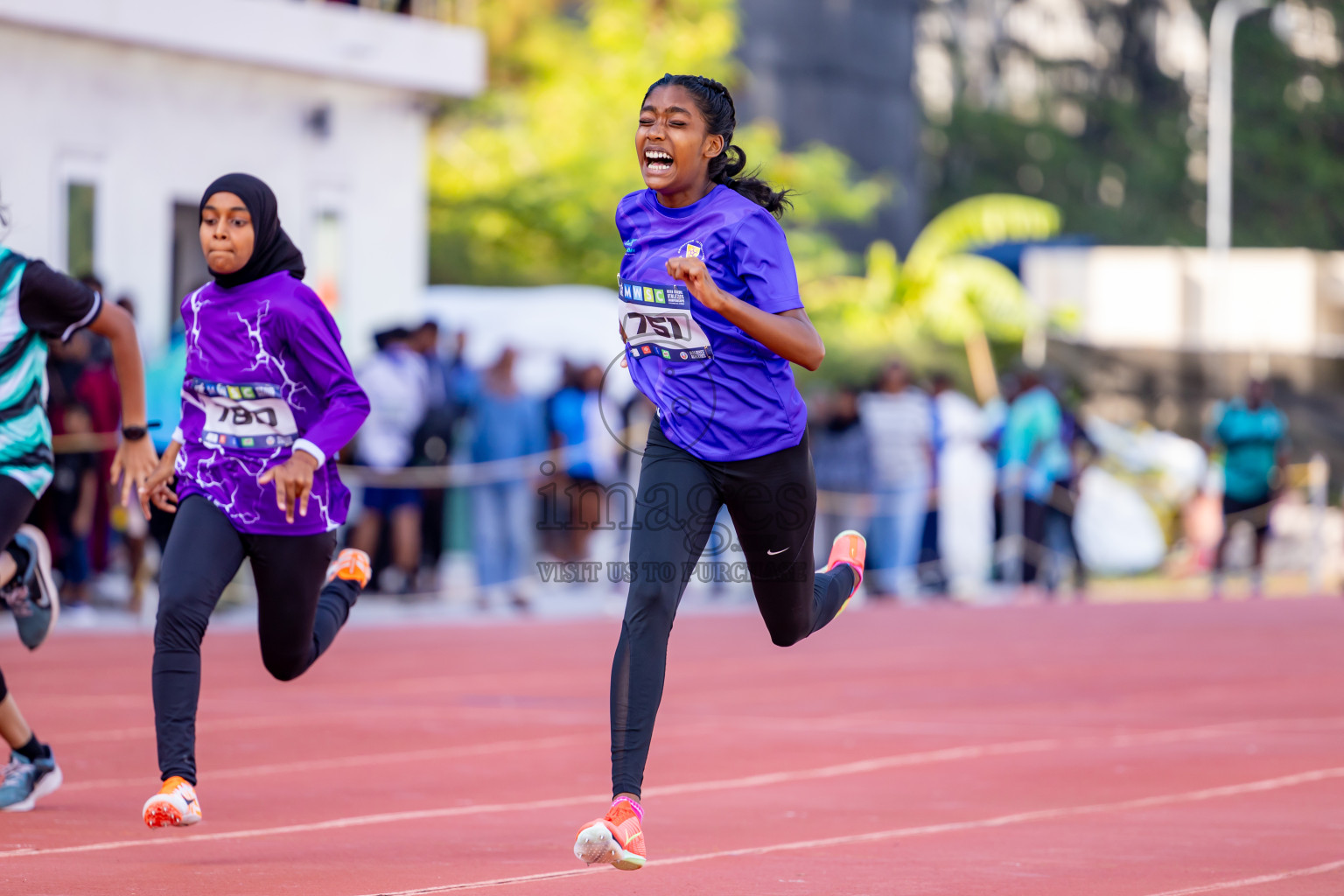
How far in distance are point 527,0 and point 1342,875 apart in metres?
33.9

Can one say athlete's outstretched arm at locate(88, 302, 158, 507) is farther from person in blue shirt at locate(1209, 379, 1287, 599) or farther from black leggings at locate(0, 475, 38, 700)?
person in blue shirt at locate(1209, 379, 1287, 599)

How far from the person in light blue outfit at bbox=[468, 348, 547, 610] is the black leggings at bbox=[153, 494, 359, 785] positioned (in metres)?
9.26

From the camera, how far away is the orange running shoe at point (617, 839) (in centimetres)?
507

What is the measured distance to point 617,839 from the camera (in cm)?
511

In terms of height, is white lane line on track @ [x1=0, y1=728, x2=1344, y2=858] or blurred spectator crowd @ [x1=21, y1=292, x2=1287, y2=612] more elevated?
blurred spectator crowd @ [x1=21, y1=292, x2=1287, y2=612]

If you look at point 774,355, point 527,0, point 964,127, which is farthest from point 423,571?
point 964,127

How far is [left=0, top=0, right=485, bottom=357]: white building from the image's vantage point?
17.0 metres

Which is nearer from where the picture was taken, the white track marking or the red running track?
the white track marking

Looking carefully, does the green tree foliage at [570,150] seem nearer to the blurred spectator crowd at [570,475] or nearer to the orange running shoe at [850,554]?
the blurred spectator crowd at [570,475]

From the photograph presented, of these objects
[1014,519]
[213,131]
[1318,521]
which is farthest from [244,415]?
[1318,521]

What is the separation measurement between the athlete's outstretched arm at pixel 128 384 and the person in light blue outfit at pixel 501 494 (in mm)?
9258

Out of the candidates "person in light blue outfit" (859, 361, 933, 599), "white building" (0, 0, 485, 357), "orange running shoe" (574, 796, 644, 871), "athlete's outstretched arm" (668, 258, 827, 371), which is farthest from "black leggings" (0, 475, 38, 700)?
"person in light blue outfit" (859, 361, 933, 599)

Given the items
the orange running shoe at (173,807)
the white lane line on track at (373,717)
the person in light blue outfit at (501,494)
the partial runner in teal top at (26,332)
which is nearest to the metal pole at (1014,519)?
the person in light blue outfit at (501,494)

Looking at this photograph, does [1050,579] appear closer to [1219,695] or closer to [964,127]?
[1219,695]
